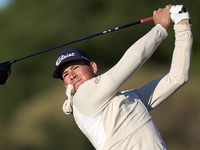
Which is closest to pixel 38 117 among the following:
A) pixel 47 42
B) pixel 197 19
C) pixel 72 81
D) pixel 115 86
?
pixel 47 42

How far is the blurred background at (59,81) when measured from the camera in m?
5.07

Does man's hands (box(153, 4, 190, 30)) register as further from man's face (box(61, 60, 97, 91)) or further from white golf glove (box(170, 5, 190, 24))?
man's face (box(61, 60, 97, 91))

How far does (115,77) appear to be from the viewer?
175 cm

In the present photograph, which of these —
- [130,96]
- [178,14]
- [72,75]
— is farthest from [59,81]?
[178,14]

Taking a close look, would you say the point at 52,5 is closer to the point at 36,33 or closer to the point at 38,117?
the point at 36,33

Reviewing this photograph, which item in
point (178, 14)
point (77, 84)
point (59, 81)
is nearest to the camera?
point (178, 14)

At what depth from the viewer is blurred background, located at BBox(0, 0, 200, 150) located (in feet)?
16.6

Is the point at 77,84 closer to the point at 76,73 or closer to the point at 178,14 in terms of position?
the point at 76,73

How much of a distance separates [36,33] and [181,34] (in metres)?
3.91

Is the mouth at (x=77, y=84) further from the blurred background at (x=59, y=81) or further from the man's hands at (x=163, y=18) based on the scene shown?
the blurred background at (x=59, y=81)

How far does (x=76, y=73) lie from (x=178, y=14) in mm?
641

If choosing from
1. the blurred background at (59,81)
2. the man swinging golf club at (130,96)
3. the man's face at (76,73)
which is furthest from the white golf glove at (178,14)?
the blurred background at (59,81)

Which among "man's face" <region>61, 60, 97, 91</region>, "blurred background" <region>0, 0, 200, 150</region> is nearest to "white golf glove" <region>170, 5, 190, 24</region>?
"man's face" <region>61, 60, 97, 91</region>

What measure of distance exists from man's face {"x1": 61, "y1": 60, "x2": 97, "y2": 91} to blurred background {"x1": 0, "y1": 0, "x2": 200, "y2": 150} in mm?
2992
